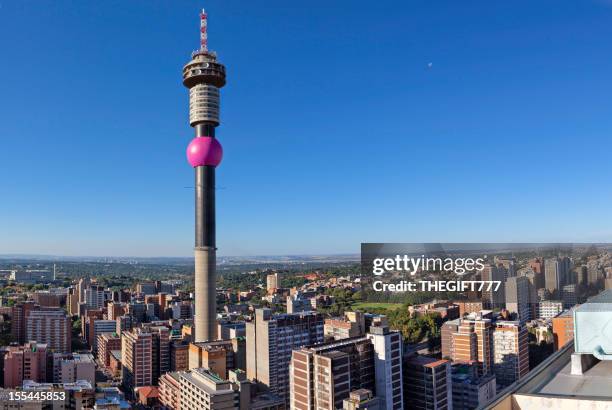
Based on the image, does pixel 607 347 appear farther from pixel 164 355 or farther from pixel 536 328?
pixel 164 355

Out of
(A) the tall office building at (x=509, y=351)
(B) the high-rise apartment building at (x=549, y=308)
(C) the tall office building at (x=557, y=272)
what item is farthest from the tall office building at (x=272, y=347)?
(B) the high-rise apartment building at (x=549, y=308)

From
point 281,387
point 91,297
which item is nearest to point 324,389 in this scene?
point 281,387

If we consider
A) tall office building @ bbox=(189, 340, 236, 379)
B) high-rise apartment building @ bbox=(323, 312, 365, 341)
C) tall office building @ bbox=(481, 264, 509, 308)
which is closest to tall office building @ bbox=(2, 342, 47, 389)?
tall office building @ bbox=(189, 340, 236, 379)

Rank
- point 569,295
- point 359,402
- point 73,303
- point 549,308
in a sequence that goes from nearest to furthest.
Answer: point 359,402 < point 569,295 < point 549,308 < point 73,303

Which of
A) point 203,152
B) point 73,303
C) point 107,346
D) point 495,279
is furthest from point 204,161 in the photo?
point 73,303

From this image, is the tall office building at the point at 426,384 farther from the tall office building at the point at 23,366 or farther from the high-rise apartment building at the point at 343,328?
the tall office building at the point at 23,366

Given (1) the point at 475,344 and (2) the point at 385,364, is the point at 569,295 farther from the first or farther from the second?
(2) the point at 385,364
